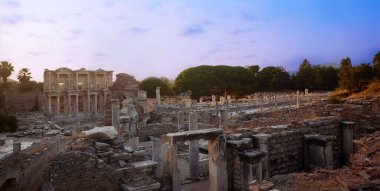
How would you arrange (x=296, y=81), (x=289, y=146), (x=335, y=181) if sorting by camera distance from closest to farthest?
(x=335, y=181) → (x=289, y=146) → (x=296, y=81)

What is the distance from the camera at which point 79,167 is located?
27.1 ft

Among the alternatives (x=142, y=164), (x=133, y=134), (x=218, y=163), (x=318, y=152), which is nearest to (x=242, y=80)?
(x=133, y=134)

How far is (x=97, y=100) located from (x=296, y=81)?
144 ft

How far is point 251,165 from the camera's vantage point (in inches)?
394

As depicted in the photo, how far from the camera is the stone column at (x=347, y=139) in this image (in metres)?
12.9

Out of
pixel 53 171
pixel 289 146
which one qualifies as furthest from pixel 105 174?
pixel 289 146

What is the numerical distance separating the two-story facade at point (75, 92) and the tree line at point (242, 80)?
28.9 feet

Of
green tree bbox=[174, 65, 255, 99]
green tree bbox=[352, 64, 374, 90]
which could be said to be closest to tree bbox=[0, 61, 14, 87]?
green tree bbox=[174, 65, 255, 99]

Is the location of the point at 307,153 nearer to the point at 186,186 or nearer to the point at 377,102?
the point at 186,186

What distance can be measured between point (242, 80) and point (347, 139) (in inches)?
2246

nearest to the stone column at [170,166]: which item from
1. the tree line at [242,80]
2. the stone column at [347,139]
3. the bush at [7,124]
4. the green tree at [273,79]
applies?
the stone column at [347,139]

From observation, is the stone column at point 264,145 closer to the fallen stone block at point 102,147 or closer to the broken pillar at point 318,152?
the broken pillar at point 318,152

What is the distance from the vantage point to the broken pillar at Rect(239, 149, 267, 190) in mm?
9922

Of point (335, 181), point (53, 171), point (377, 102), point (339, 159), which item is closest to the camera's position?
point (335, 181)
